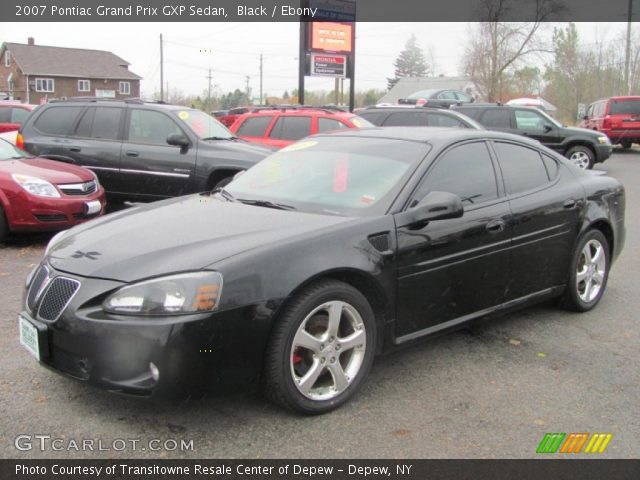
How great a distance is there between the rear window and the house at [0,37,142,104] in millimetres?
51875

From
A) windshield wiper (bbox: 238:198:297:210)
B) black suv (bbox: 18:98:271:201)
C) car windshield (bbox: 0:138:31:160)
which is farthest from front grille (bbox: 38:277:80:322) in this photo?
black suv (bbox: 18:98:271:201)

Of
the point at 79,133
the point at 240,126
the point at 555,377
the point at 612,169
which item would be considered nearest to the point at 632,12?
the point at 612,169

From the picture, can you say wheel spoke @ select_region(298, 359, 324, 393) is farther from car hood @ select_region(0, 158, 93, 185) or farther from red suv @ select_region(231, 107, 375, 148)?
red suv @ select_region(231, 107, 375, 148)

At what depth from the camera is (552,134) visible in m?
16.2

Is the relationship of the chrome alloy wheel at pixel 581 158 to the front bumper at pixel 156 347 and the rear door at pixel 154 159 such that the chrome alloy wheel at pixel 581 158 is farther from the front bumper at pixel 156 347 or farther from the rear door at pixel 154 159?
the front bumper at pixel 156 347

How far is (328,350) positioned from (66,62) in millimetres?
70966

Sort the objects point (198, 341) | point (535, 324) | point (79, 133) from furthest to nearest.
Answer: point (79, 133), point (535, 324), point (198, 341)

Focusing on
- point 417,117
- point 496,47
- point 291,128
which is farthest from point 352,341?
point 496,47

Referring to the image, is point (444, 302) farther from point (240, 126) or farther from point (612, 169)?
point (612, 169)

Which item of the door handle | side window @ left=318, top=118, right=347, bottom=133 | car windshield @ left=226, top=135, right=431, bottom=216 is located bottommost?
the door handle

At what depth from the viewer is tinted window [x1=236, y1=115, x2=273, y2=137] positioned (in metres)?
11.4
